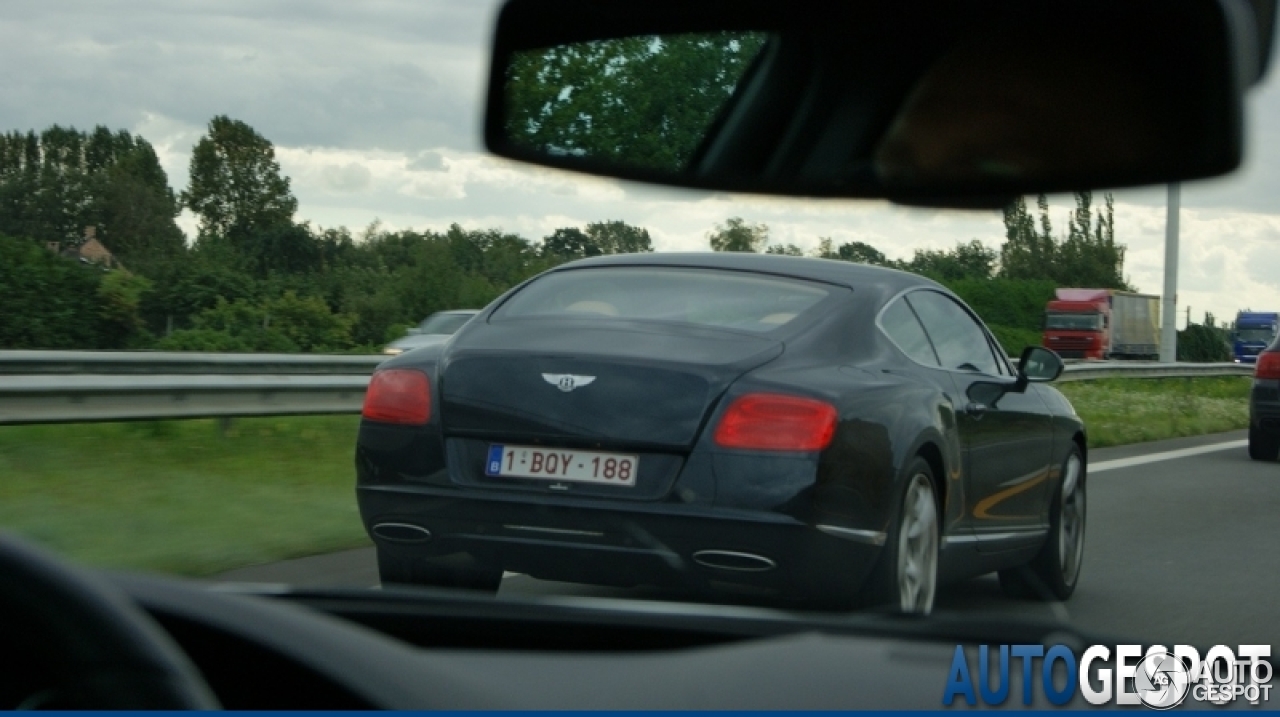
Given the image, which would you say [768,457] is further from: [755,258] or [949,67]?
[949,67]

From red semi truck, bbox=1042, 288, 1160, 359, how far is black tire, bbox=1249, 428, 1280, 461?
45.8 m

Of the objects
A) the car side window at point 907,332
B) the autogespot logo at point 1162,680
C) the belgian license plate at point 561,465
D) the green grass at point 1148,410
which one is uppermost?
the car side window at point 907,332

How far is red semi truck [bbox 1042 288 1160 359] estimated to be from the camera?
209 ft

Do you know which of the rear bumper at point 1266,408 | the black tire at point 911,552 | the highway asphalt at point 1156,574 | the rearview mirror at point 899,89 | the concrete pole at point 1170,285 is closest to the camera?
the rearview mirror at point 899,89

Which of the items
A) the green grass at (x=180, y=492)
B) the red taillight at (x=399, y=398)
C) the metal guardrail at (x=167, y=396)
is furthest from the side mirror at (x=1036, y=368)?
→ the metal guardrail at (x=167, y=396)

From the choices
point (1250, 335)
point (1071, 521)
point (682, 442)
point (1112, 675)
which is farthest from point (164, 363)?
point (1250, 335)

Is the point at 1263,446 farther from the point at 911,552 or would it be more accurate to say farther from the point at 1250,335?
the point at 1250,335

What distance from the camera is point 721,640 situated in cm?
311

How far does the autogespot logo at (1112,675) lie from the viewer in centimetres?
273

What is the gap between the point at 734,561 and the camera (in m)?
6.00

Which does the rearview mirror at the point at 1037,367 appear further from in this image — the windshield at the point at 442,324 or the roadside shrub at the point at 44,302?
the roadside shrub at the point at 44,302

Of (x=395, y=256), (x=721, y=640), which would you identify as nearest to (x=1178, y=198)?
(x=721, y=640)

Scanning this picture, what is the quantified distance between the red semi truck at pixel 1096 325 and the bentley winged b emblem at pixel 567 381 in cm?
5837

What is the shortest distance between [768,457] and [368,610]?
2.94 metres
